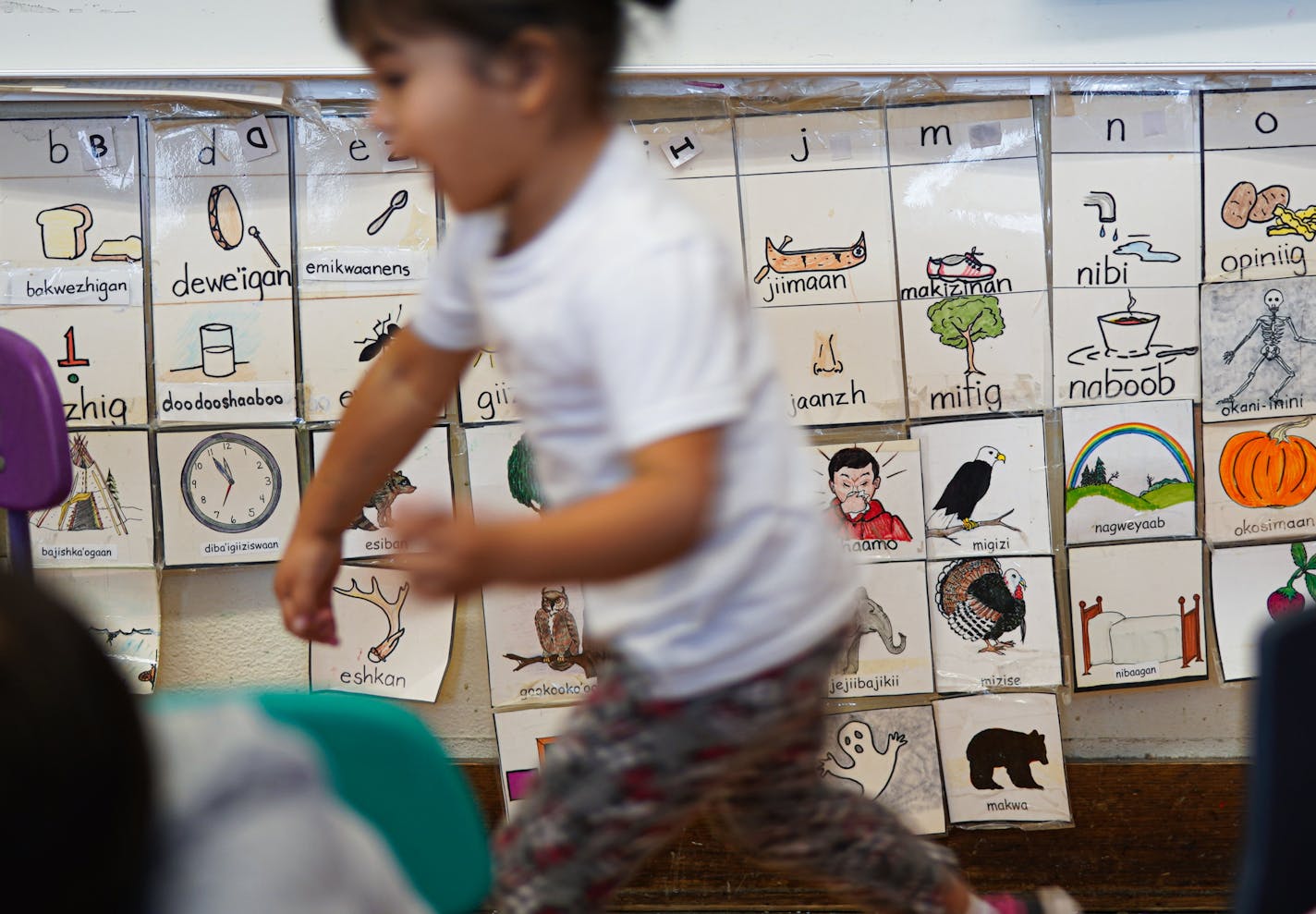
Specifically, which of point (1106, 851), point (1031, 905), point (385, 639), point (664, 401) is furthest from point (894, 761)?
point (664, 401)

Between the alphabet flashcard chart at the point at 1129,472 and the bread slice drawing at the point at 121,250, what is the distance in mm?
1152

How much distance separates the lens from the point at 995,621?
148cm

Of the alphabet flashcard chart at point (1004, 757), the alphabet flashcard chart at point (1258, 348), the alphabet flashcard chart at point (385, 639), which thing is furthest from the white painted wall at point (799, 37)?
the alphabet flashcard chart at point (1004, 757)

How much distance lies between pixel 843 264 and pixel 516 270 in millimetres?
765

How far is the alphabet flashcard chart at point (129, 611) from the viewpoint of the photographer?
1518mm

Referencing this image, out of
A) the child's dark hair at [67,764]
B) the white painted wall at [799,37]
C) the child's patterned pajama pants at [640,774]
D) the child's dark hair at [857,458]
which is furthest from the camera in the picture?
the child's dark hair at [857,458]

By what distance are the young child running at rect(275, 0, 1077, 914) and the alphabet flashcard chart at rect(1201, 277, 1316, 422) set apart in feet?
2.73

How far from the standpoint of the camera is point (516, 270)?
0.75 m

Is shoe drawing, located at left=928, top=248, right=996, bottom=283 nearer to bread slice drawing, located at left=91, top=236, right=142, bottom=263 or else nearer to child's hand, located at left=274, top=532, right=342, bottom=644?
child's hand, located at left=274, top=532, right=342, bottom=644

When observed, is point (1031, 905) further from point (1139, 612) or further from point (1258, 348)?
point (1258, 348)

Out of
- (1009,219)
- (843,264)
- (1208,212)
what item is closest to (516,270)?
(843,264)

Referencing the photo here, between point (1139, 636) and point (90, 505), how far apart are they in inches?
52.1

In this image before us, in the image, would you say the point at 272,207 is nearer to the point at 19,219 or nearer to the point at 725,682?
the point at 19,219

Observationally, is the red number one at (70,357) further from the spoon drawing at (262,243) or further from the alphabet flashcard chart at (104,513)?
the spoon drawing at (262,243)
